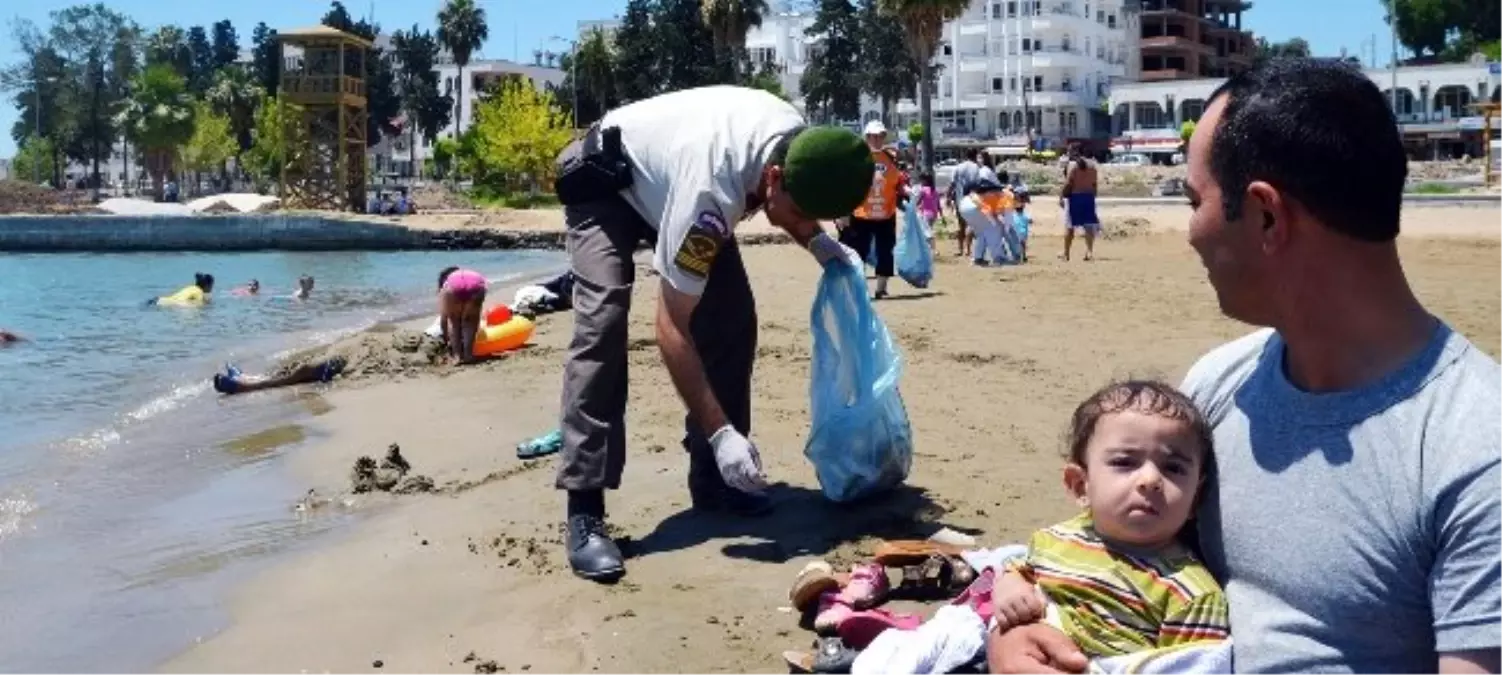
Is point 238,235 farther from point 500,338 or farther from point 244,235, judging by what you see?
point 500,338

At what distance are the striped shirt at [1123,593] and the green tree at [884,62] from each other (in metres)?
81.3

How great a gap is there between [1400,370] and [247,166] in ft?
276

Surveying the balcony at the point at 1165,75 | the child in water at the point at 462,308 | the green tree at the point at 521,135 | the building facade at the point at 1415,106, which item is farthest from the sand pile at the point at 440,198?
the child in water at the point at 462,308

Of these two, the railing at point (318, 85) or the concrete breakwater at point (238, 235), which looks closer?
the concrete breakwater at point (238, 235)

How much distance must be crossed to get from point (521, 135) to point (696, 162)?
58.1m

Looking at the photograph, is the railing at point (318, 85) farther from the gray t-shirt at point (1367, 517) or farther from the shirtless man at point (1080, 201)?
the gray t-shirt at point (1367, 517)

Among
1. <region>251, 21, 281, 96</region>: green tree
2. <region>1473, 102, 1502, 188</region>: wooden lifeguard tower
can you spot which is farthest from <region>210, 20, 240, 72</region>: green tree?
<region>1473, 102, 1502, 188</region>: wooden lifeguard tower

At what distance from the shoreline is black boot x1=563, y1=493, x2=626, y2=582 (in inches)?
1196

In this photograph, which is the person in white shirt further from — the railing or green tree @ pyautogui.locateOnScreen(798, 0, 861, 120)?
green tree @ pyautogui.locateOnScreen(798, 0, 861, 120)

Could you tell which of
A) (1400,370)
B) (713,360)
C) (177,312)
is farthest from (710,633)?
(177,312)

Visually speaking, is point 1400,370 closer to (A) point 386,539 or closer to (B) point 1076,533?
(B) point 1076,533

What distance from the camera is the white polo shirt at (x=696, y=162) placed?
420 centimetres

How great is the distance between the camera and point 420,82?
95.2 metres

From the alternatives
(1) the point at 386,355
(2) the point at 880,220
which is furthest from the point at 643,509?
(2) the point at 880,220
